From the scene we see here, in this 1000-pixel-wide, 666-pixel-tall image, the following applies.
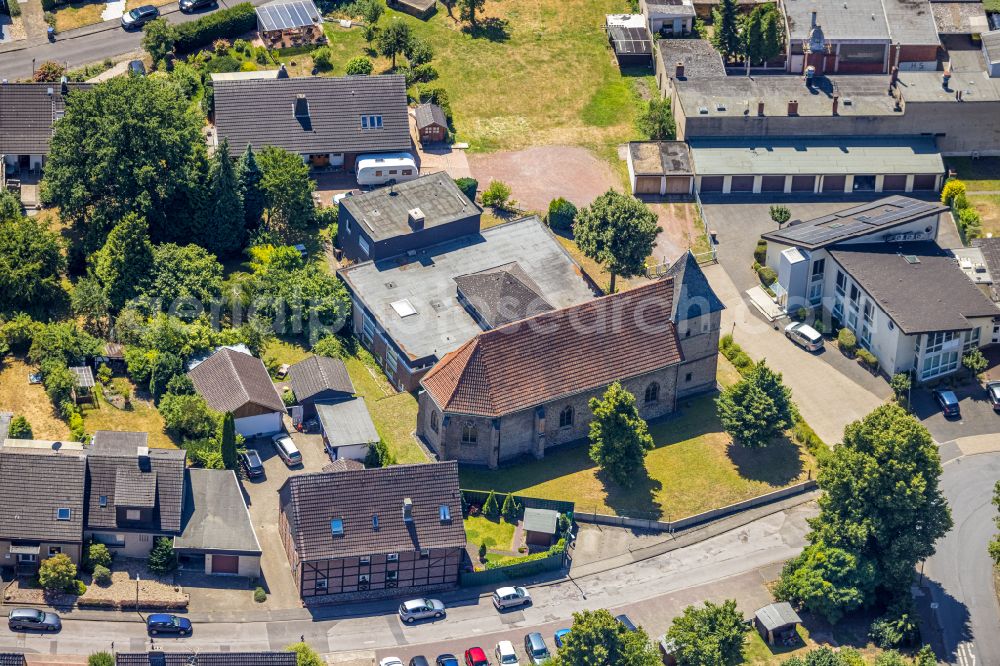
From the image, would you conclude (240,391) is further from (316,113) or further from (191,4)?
(191,4)

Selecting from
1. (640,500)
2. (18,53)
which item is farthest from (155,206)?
(640,500)

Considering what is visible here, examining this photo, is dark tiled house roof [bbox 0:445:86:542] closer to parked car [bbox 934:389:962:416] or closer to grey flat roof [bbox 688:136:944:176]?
parked car [bbox 934:389:962:416]

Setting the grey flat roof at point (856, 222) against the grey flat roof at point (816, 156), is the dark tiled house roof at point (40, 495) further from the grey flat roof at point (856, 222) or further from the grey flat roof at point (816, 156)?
the grey flat roof at point (816, 156)

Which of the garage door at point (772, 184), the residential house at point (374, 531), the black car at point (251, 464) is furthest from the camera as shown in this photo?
the garage door at point (772, 184)

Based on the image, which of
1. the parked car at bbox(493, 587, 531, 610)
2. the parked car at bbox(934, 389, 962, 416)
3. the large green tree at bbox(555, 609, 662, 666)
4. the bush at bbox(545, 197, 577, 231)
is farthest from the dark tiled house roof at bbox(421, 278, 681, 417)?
the parked car at bbox(934, 389, 962, 416)

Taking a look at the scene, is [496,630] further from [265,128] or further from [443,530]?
[265,128]

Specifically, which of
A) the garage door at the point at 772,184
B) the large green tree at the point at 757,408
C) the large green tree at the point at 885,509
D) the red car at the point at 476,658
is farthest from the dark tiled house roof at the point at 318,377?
the garage door at the point at 772,184

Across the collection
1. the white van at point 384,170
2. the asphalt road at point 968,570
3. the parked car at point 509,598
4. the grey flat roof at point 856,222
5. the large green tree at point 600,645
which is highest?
the white van at point 384,170
